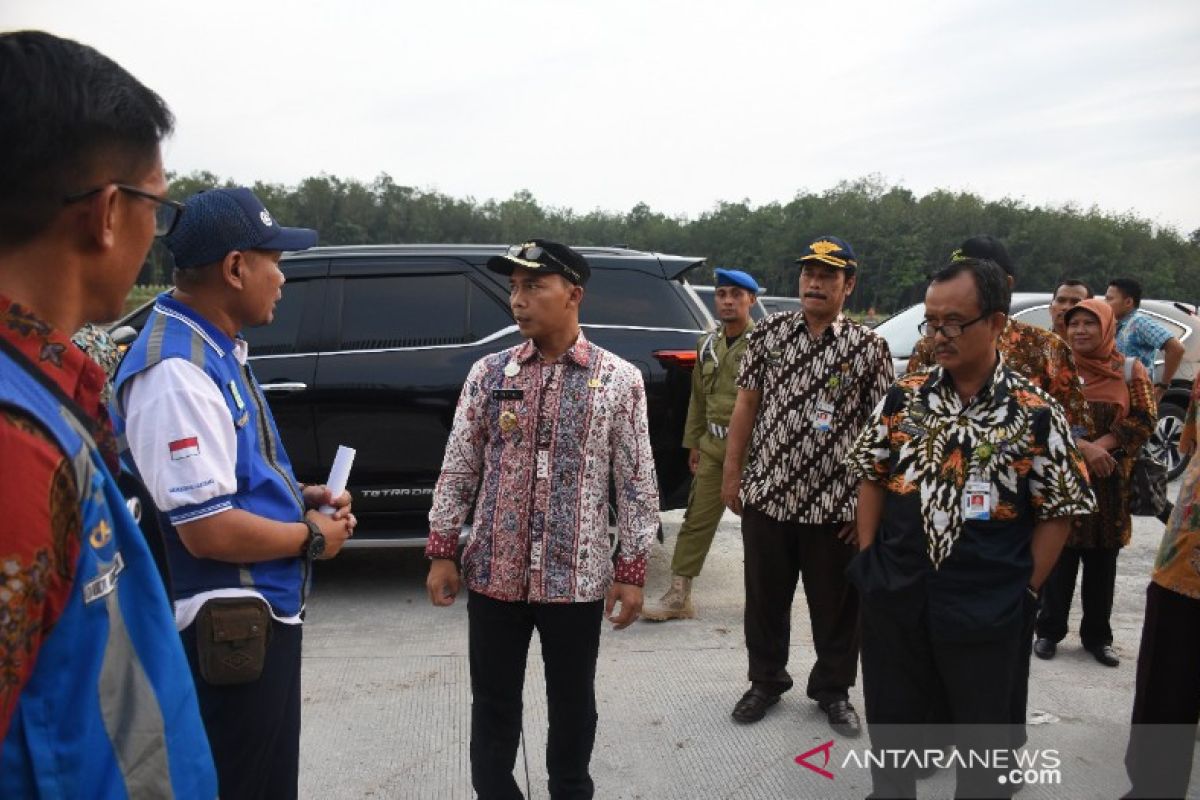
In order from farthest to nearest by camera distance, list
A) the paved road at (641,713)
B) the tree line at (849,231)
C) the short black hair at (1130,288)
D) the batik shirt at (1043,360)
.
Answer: the tree line at (849,231)
the short black hair at (1130,288)
the batik shirt at (1043,360)
the paved road at (641,713)

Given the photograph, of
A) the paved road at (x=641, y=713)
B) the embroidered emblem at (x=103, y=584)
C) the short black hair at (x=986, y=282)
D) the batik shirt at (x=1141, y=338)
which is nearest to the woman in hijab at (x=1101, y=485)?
the paved road at (x=641, y=713)

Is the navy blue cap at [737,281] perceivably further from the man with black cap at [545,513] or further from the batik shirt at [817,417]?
the man with black cap at [545,513]

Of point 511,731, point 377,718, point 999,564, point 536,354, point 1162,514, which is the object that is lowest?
point 377,718

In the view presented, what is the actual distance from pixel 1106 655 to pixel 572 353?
11.1 feet

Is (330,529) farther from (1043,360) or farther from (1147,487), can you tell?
(1147,487)

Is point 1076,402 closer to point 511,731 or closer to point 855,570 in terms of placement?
point 855,570

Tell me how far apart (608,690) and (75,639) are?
10.2ft

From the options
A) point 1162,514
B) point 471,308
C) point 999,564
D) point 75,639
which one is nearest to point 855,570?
point 999,564

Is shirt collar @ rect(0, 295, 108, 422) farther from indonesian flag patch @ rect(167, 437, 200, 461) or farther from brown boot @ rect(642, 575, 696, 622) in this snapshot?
brown boot @ rect(642, 575, 696, 622)

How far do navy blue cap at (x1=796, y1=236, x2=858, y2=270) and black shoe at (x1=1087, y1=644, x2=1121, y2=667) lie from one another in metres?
2.41

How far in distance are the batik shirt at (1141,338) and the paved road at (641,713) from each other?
1.91m

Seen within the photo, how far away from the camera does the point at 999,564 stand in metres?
2.43

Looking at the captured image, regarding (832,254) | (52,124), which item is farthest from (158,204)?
(832,254)

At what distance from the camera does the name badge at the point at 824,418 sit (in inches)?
141
